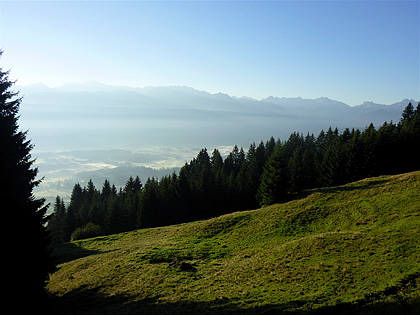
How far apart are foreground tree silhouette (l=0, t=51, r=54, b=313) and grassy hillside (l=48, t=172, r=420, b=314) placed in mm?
3360

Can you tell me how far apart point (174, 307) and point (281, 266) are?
8576 millimetres

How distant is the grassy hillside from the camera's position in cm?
1310

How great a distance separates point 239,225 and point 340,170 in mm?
36333

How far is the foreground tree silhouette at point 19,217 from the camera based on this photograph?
50.7 feet

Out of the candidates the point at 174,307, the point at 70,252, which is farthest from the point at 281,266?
the point at 70,252

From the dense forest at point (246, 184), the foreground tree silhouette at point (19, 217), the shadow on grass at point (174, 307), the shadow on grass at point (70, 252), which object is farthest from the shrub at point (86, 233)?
the foreground tree silhouette at point (19, 217)

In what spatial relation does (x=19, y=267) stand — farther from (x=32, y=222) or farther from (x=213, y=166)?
(x=213, y=166)

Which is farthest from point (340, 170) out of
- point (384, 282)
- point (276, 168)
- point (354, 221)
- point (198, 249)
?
point (384, 282)

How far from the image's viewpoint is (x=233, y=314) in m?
13.3

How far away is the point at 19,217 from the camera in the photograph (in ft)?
53.0

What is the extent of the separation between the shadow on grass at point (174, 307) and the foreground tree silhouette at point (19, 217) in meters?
2.54

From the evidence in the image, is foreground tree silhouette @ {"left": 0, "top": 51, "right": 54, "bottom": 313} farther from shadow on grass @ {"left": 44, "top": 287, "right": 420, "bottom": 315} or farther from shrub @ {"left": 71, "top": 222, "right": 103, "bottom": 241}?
shrub @ {"left": 71, "top": 222, "right": 103, "bottom": 241}

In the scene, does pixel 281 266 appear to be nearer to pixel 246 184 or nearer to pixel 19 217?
pixel 19 217

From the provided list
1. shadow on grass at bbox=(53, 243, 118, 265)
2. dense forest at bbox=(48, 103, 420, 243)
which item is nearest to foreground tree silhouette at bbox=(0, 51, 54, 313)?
shadow on grass at bbox=(53, 243, 118, 265)
